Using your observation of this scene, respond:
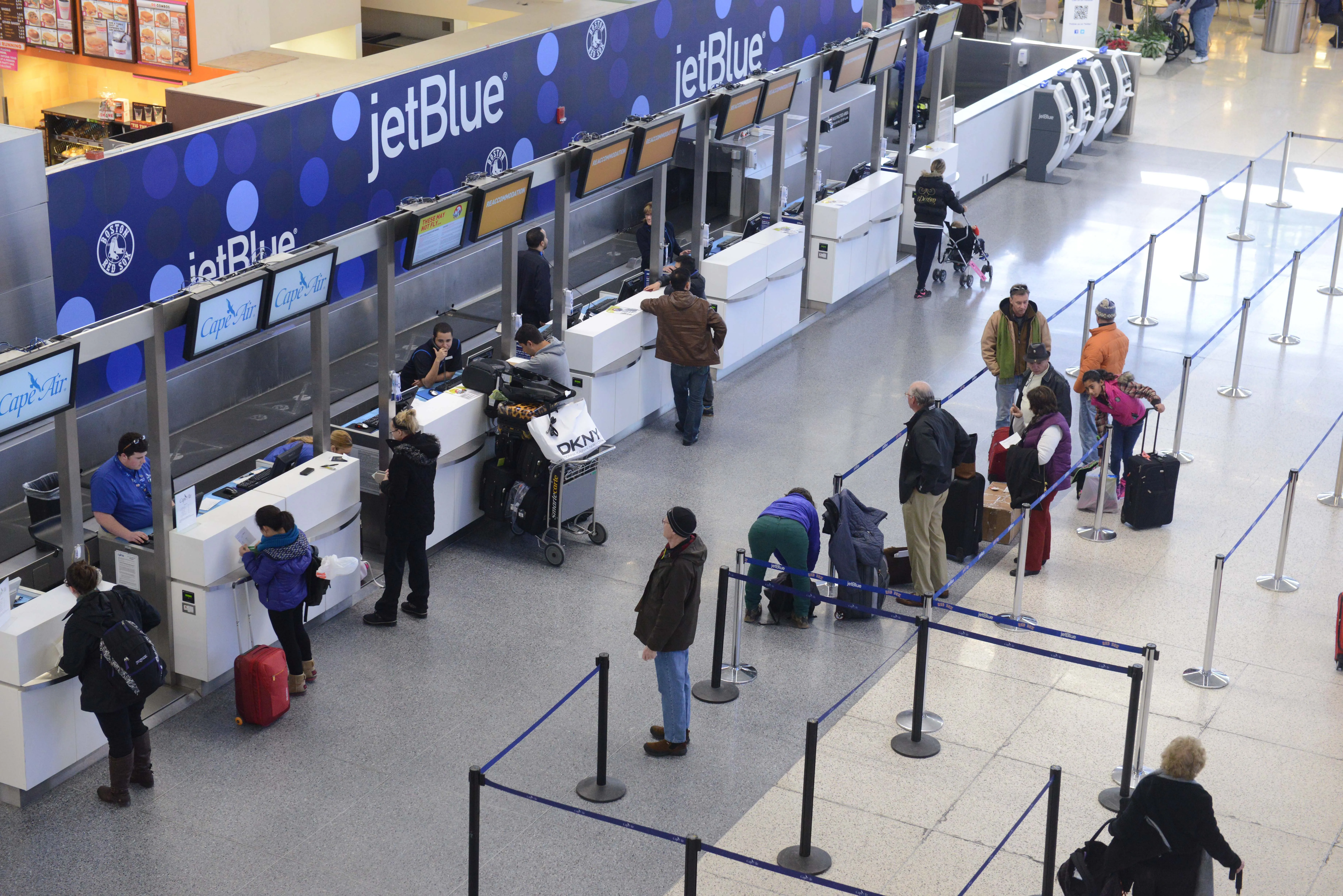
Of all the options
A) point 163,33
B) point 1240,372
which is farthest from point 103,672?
point 1240,372

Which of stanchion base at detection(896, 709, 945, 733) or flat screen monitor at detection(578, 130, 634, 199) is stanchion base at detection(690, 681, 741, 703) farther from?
flat screen monitor at detection(578, 130, 634, 199)

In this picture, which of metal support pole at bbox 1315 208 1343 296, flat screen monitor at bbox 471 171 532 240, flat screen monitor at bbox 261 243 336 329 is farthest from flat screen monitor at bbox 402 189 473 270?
metal support pole at bbox 1315 208 1343 296

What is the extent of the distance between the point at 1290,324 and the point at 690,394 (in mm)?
6506

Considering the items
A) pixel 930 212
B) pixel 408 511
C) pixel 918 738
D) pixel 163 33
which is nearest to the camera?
pixel 918 738

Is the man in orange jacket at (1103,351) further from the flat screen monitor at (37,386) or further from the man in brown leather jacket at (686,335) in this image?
the flat screen monitor at (37,386)

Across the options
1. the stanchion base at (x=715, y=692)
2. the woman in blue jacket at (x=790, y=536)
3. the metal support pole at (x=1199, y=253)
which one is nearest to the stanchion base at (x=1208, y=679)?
the woman in blue jacket at (x=790, y=536)

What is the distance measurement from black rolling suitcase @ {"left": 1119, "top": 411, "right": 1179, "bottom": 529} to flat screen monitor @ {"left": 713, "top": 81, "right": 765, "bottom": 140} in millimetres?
4209

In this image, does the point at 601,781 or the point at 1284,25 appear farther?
the point at 1284,25

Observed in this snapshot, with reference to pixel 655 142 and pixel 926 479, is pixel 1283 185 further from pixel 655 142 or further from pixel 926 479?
pixel 926 479

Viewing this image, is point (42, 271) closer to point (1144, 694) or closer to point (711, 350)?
point (711, 350)

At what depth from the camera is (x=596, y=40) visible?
47.3 feet

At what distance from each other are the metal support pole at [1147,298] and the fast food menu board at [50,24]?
31.6 feet

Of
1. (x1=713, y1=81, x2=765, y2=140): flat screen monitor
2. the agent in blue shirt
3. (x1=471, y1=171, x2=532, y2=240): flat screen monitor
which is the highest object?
(x1=713, y1=81, x2=765, y2=140): flat screen monitor

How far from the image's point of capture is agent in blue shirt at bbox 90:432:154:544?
8383 millimetres
